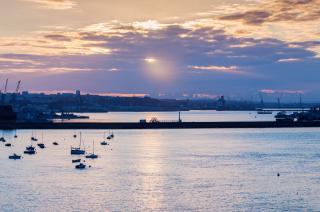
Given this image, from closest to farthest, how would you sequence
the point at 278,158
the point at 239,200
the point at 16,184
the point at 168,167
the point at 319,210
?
the point at 319,210
the point at 239,200
the point at 16,184
the point at 168,167
the point at 278,158

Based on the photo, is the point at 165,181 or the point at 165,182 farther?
the point at 165,181

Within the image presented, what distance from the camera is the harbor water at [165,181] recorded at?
103 ft

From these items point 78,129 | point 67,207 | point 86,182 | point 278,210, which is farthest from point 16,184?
point 78,129

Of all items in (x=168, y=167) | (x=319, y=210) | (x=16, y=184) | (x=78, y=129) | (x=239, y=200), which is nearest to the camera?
(x=319, y=210)

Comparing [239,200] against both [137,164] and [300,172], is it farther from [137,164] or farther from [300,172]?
[137,164]

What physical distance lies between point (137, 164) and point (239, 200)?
59.7 feet

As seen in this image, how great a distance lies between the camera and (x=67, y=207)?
30.7 metres

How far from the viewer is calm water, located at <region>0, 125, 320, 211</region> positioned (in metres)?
31.5

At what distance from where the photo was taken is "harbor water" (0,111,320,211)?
103 feet

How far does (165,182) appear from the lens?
128ft

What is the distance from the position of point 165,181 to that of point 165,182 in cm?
47

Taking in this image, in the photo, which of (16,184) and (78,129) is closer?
(16,184)

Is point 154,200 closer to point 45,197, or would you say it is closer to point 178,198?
point 178,198

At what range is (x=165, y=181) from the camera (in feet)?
130
